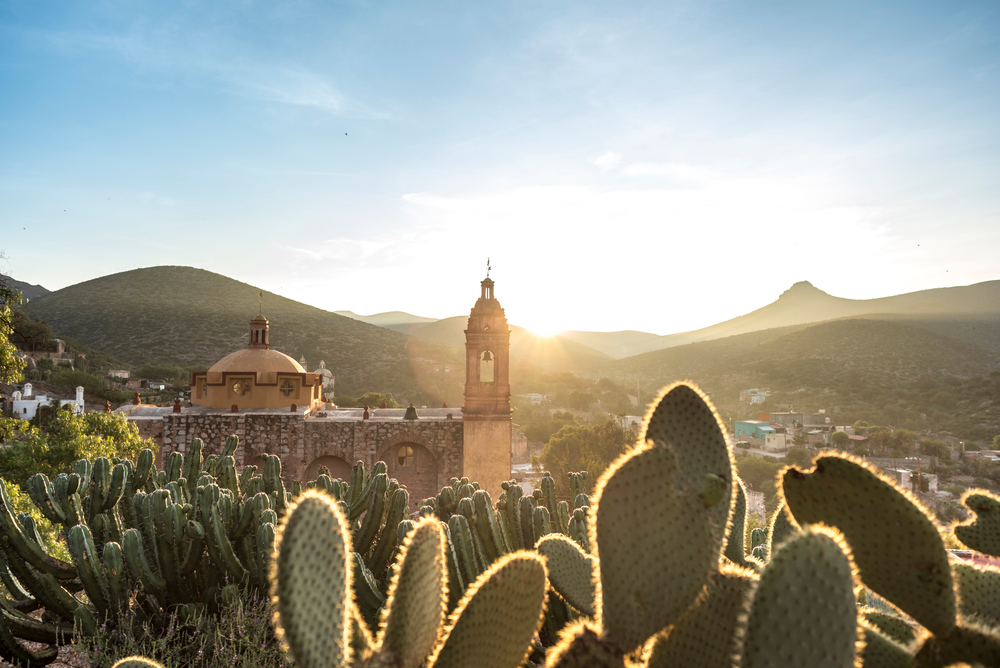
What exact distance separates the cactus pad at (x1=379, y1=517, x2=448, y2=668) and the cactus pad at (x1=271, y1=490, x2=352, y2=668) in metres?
0.12

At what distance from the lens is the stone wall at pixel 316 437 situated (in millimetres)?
16094

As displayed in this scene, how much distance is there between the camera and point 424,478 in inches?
653

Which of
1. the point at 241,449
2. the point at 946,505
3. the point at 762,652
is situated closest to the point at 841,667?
the point at 762,652

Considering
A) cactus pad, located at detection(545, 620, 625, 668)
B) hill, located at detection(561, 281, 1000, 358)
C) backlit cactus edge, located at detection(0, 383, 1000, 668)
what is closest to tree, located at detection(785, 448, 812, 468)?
backlit cactus edge, located at detection(0, 383, 1000, 668)

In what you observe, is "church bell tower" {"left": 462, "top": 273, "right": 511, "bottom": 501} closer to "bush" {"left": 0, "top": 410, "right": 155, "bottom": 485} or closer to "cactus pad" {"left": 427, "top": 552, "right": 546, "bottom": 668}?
"bush" {"left": 0, "top": 410, "right": 155, "bottom": 485}

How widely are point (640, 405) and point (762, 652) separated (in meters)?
45.5

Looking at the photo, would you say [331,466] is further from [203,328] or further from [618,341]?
[618,341]

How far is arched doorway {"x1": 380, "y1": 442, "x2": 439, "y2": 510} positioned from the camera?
16.5 metres

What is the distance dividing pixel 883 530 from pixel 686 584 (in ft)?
1.84

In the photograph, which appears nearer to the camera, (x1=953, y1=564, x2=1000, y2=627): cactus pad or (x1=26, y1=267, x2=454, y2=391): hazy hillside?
(x1=953, y1=564, x2=1000, y2=627): cactus pad

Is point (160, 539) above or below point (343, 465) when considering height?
above

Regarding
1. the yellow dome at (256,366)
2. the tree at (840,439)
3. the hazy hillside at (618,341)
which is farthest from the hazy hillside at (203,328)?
the hazy hillside at (618,341)

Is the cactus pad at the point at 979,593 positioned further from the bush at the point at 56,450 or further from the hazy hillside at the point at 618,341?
the hazy hillside at the point at 618,341

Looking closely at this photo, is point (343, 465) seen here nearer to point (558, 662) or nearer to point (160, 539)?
point (160, 539)
